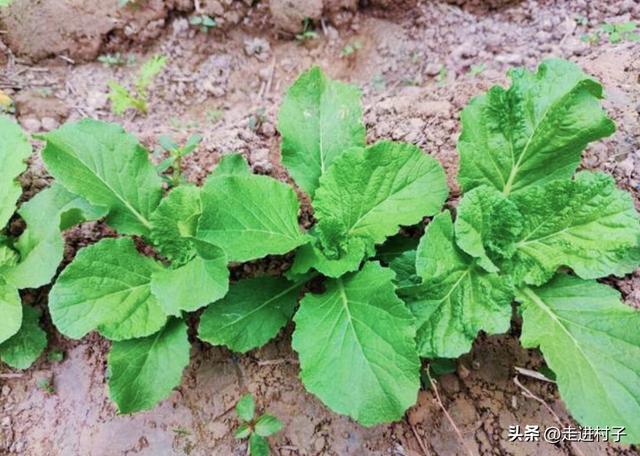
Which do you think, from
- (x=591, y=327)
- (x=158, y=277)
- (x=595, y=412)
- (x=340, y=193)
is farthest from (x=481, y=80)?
(x=158, y=277)

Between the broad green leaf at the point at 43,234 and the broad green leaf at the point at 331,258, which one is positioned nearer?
the broad green leaf at the point at 331,258

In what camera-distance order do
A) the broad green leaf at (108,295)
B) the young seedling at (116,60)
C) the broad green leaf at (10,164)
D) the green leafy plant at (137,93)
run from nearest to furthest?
the broad green leaf at (108,295)
the broad green leaf at (10,164)
the green leafy plant at (137,93)
the young seedling at (116,60)

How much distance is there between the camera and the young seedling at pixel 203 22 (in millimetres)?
3354

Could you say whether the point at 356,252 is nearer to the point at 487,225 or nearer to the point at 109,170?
the point at 487,225

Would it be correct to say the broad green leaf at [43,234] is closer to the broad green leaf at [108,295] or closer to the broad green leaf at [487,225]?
the broad green leaf at [108,295]

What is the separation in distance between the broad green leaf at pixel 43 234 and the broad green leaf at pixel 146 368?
1.49 feet

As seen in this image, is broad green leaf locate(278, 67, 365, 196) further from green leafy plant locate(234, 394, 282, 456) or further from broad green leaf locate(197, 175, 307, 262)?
green leafy plant locate(234, 394, 282, 456)

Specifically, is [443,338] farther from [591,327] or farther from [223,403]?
A: [223,403]

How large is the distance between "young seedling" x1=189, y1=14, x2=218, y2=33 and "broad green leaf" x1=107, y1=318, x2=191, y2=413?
228 centimetres

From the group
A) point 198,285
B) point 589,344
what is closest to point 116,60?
point 198,285

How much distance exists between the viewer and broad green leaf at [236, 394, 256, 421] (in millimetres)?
1913

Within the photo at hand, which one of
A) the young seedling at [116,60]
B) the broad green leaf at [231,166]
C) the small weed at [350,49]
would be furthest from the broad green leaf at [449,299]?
the young seedling at [116,60]

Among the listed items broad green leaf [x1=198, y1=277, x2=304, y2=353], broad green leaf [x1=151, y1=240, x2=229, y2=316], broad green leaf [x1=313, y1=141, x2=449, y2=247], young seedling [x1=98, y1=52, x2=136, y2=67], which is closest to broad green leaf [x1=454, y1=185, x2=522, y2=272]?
broad green leaf [x1=313, y1=141, x2=449, y2=247]

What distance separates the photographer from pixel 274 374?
6.82 feet
